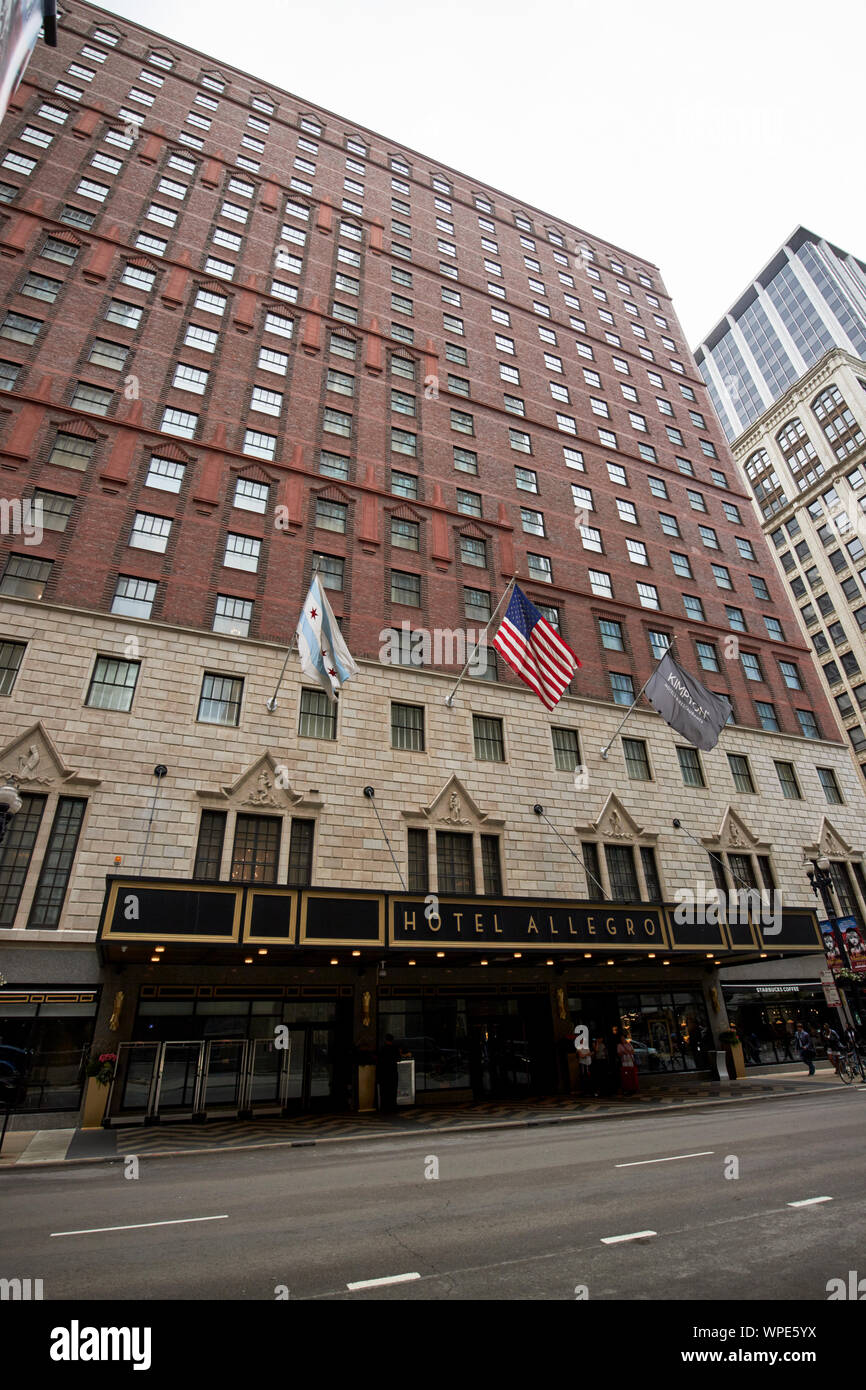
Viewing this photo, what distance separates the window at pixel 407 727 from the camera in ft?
86.7

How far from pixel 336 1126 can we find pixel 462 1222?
37.4ft

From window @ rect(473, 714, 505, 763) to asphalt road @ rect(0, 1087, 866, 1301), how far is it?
15.1 metres

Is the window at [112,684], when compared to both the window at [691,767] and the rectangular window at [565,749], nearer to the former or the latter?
the rectangular window at [565,749]

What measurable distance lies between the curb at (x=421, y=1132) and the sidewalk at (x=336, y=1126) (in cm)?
2

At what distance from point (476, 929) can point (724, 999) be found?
1533 centimetres

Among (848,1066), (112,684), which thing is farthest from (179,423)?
(848,1066)

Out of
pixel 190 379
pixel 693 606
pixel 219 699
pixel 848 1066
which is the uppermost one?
pixel 190 379

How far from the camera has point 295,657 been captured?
84.4 feet

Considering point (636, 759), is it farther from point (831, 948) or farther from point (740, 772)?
point (831, 948)

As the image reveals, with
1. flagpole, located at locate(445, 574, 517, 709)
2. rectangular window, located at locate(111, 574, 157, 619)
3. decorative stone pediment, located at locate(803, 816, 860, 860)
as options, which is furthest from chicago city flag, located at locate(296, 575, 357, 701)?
decorative stone pediment, located at locate(803, 816, 860, 860)

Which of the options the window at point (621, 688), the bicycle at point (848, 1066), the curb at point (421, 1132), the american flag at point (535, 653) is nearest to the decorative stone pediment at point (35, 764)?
the curb at point (421, 1132)

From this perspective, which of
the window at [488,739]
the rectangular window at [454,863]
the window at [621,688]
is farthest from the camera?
the window at [621,688]
